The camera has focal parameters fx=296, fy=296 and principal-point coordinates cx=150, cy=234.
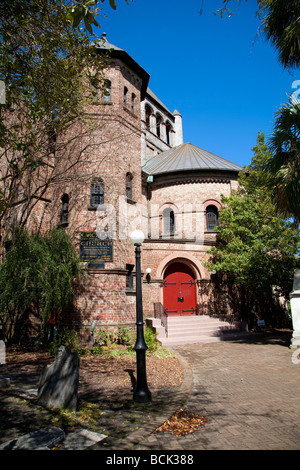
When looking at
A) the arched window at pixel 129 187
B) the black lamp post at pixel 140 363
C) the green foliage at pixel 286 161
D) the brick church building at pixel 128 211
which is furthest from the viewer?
the arched window at pixel 129 187

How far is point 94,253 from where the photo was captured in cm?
1314

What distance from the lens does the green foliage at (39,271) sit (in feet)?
33.6

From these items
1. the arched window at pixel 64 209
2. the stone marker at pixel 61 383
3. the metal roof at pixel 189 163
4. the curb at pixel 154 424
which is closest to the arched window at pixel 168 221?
the metal roof at pixel 189 163

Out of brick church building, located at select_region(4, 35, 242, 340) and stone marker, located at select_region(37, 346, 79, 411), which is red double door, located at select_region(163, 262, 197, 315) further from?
stone marker, located at select_region(37, 346, 79, 411)

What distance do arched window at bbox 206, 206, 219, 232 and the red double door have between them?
12.3 ft

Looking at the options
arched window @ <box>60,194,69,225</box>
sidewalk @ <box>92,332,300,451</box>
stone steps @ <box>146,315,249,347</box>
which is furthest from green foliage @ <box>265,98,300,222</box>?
arched window @ <box>60,194,69,225</box>

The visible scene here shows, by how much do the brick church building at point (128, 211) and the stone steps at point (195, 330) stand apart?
107 cm

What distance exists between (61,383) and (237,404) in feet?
10.9

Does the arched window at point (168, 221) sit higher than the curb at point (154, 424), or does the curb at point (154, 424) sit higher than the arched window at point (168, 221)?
the arched window at point (168, 221)

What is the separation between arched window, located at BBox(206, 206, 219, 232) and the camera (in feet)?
64.2

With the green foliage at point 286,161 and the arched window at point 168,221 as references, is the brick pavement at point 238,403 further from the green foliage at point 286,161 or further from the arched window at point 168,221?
the arched window at point 168,221

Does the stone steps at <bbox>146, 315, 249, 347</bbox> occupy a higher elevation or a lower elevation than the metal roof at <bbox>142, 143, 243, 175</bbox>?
lower

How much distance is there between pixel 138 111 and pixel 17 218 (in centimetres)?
882

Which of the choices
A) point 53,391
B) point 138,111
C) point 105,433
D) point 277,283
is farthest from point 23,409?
A: point 138,111
